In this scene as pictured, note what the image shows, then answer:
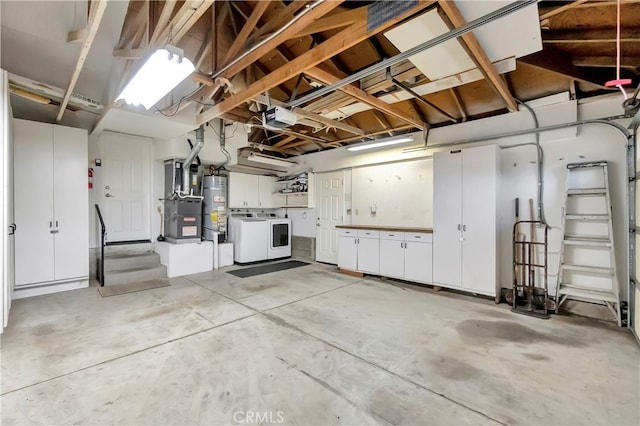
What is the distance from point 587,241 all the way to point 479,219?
122 cm

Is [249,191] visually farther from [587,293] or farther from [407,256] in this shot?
[587,293]

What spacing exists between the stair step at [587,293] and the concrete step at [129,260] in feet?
→ 21.7

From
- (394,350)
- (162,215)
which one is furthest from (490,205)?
(162,215)

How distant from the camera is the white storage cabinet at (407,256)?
4723mm

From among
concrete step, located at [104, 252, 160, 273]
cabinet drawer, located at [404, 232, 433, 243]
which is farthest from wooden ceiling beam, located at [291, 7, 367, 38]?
concrete step, located at [104, 252, 160, 273]

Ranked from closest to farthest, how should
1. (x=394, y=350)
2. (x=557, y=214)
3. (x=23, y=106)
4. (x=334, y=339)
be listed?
(x=394, y=350), (x=334, y=339), (x=557, y=214), (x=23, y=106)

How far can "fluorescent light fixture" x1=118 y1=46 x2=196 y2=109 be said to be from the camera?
237 centimetres

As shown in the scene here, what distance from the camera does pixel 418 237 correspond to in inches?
189

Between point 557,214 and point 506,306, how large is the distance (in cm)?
148

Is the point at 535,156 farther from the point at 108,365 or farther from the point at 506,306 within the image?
the point at 108,365

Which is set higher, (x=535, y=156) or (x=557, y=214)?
(x=535, y=156)

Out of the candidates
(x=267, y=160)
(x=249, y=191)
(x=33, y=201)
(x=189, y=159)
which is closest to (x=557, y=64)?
(x=267, y=160)

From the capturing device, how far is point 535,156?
4105mm

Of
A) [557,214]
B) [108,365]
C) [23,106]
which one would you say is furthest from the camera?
[23,106]
